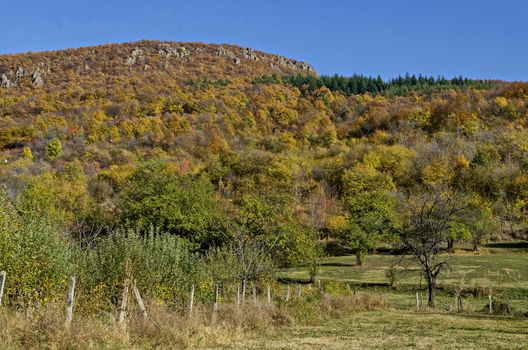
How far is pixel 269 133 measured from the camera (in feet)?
482

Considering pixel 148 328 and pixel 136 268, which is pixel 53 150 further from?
pixel 148 328

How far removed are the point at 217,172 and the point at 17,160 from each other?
4482 cm

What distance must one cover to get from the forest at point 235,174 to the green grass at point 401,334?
5.34 metres

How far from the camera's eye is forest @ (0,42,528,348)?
821 inches

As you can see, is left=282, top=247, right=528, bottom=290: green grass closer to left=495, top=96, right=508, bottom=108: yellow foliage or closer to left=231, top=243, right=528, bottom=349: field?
left=231, top=243, right=528, bottom=349: field

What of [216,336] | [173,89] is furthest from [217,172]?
[216,336]

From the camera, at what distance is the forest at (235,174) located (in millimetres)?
20844

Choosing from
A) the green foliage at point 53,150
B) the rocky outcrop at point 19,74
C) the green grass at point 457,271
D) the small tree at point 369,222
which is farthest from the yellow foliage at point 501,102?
the rocky outcrop at point 19,74

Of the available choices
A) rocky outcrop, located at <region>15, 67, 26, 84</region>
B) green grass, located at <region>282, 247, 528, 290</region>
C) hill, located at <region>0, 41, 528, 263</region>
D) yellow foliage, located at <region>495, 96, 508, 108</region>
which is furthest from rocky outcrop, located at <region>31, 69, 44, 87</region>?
yellow foliage, located at <region>495, 96, 508, 108</region>

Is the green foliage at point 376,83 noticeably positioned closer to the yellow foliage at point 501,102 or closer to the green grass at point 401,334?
the yellow foliage at point 501,102

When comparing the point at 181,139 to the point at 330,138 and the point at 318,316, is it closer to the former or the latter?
the point at 330,138

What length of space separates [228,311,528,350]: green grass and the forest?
17.5 ft

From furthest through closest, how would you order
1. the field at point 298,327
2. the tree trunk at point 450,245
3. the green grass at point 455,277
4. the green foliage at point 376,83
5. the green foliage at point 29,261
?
1. the green foliage at point 376,83
2. the tree trunk at point 450,245
3. the green grass at point 455,277
4. the green foliage at point 29,261
5. the field at point 298,327

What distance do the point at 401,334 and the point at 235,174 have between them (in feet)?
311
